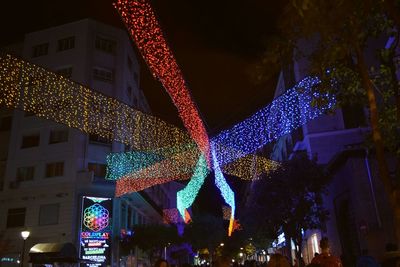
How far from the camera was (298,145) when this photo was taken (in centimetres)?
3909

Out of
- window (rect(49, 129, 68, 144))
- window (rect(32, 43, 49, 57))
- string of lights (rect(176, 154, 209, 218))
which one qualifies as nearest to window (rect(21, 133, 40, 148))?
window (rect(49, 129, 68, 144))

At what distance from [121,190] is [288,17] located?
25284mm

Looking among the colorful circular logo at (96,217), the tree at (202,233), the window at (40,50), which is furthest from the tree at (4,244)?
the tree at (202,233)

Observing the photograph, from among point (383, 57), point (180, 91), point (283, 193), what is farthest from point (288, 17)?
point (283, 193)

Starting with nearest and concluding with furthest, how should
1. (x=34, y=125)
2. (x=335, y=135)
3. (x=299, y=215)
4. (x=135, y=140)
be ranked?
(x=135, y=140) → (x=299, y=215) → (x=34, y=125) → (x=335, y=135)

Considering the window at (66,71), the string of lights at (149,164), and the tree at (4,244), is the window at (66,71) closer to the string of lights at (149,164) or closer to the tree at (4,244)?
the string of lights at (149,164)

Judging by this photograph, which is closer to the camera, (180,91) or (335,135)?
(180,91)

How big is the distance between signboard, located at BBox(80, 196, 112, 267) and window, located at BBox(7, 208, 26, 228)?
452cm

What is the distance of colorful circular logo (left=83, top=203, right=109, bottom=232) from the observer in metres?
29.6

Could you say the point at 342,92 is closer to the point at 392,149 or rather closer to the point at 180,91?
the point at 392,149

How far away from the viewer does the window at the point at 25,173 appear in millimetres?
31344

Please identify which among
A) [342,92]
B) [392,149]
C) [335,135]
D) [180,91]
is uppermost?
[335,135]

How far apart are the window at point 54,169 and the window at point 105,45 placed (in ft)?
31.5

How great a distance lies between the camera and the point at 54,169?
3080cm
